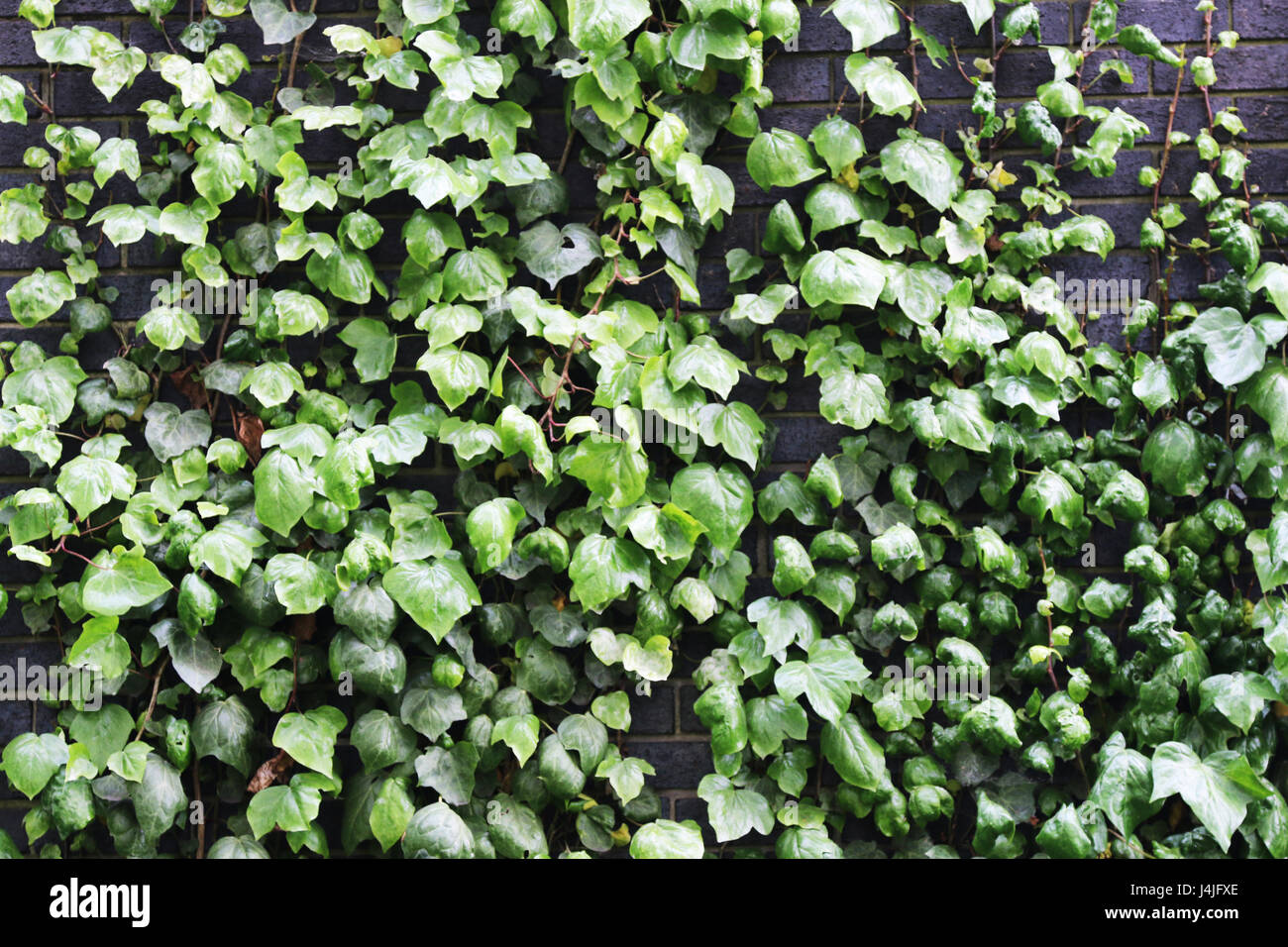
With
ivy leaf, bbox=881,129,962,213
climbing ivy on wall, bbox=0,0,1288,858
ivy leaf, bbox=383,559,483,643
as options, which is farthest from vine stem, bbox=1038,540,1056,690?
ivy leaf, bbox=383,559,483,643

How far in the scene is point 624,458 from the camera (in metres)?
1.67

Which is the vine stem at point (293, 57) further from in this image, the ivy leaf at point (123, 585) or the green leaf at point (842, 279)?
the green leaf at point (842, 279)

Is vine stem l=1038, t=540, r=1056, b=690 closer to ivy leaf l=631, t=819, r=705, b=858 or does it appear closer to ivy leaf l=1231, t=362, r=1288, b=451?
ivy leaf l=1231, t=362, r=1288, b=451

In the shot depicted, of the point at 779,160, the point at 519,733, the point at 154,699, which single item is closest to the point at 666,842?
the point at 519,733

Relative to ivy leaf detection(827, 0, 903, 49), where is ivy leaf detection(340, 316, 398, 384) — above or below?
below

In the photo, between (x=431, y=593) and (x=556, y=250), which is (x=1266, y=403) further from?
(x=431, y=593)

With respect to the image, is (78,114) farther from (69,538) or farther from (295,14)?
(69,538)

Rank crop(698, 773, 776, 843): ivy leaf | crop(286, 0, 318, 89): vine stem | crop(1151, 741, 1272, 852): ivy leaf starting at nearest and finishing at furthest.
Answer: crop(1151, 741, 1272, 852): ivy leaf, crop(698, 773, 776, 843): ivy leaf, crop(286, 0, 318, 89): vine stem

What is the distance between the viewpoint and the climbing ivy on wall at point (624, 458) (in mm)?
1708

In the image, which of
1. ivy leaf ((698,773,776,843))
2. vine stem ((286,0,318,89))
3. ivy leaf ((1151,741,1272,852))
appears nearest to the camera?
ivy leaf ((1151,741,1272,852))

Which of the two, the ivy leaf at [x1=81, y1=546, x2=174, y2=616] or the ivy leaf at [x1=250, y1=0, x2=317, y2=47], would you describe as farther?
the ivy leaf at [x1=250, y1=0, x2=317, y2=47]

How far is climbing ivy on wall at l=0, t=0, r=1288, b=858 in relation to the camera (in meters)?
1.71

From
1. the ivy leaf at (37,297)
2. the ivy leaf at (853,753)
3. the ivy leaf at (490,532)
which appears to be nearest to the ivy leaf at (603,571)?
the ivy leaf at (490,532)

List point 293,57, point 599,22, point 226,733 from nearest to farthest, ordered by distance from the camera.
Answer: point 599,22
point 226,733
point 293,57
